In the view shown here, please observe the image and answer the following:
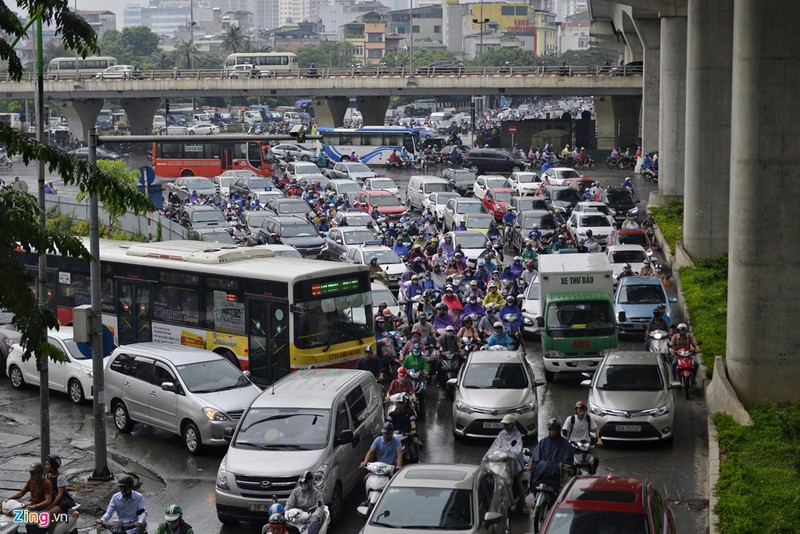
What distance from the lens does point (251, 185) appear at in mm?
54719

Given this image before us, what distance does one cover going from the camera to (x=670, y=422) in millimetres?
19281

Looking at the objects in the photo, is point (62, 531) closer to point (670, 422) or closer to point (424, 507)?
point (424, 507)

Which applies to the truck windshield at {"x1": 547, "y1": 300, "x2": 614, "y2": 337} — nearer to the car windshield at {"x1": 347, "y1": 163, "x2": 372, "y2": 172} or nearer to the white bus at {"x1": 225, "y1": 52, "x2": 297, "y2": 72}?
the car windshield at {"x1": 347, "y1": 163, "x2": 372, "y2": 172}

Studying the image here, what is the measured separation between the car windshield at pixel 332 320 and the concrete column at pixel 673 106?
92.0 ft

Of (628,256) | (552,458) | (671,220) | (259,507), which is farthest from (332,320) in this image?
(671,220)

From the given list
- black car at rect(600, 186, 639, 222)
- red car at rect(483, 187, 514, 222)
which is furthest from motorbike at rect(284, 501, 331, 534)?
black car at rect(600, 186, 639, 222)

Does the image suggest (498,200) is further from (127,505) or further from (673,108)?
(127,505)

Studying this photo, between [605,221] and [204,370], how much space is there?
22.2 metres

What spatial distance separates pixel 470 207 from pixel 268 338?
2083 centimetres

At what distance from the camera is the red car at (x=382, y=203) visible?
4606cm

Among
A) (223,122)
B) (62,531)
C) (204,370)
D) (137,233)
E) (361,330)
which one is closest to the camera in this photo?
(62,531)

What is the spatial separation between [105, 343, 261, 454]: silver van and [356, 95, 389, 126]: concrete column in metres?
67.0

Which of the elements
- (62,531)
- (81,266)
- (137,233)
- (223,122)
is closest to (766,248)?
(62,531)

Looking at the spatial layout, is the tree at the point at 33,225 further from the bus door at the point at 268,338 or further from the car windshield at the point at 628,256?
the car windshield at the point at 628,256
